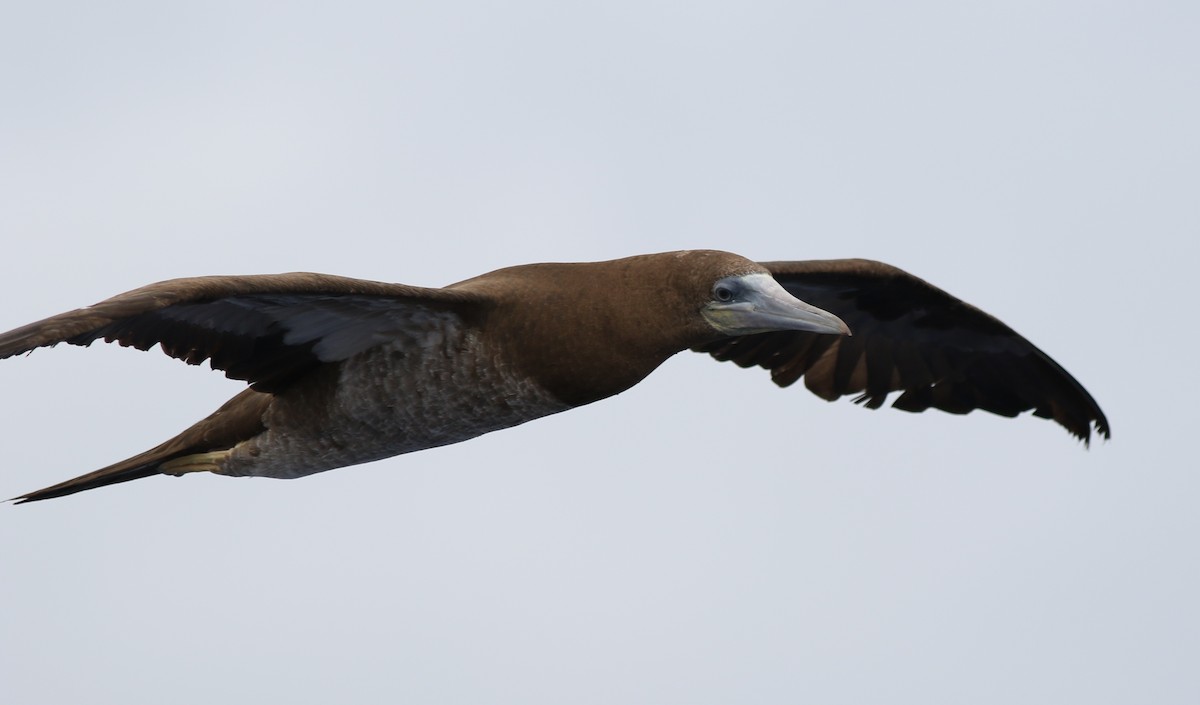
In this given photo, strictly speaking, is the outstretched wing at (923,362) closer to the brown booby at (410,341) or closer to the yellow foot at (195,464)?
the brown booby at (410,341)

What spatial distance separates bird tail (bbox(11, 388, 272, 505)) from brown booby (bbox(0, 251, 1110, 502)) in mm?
13

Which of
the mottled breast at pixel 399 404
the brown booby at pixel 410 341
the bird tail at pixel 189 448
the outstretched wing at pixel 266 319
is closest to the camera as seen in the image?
the outstretched wing at pixel 266 319

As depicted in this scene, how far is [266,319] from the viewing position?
10641 millimetres

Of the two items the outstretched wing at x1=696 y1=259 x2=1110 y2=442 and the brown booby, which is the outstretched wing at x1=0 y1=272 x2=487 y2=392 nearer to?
the brown booby

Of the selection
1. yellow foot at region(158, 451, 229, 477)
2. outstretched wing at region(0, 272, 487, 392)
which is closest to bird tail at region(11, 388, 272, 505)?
yellow foot at region(158, 451, 229, 477)

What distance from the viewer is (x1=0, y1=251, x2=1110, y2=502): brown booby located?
10.1 meters

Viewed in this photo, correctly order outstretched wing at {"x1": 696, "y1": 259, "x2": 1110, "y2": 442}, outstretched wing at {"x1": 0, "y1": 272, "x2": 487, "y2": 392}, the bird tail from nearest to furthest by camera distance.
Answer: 1. outstretched wing at {"x1": 0, "y1": 272, "x2": 487, "y2": 392}
2. the bird tail
3. outstretched wing at {"x1": 696, "y1": 259, "x2": 1110, "y2": 442}

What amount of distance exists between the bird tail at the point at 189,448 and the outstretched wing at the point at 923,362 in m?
3.46

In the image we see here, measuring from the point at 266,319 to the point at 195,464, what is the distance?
159 centimetres

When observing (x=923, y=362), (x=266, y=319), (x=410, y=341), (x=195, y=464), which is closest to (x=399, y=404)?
(x=410, y=341)

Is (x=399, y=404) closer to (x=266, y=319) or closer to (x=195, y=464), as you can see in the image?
(x=266, y=319)

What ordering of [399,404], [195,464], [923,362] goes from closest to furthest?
[399,404] < [195,464] < [923,362]

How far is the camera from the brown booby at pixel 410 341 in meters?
10.1

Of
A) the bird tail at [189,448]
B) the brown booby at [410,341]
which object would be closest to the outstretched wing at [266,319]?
the brown booby at [410,341]
